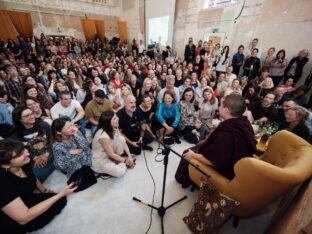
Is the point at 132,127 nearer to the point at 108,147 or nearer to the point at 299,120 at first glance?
the point at 108,147

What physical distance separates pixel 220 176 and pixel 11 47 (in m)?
10.5

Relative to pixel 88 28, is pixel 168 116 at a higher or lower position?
lower

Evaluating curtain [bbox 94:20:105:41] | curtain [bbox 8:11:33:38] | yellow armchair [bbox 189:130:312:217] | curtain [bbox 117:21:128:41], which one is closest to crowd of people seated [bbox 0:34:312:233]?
yellow armchair [bbox 189:130:312:217]

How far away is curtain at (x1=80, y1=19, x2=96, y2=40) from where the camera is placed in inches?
428

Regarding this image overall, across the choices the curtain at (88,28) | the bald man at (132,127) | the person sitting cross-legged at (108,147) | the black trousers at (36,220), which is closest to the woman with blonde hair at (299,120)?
the bald man at (132,127)

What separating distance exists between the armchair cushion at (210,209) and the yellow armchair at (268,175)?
0.13 metres

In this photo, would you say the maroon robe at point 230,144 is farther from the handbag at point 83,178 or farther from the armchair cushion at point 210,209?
the handbag at point 83,178

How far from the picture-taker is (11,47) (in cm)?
730

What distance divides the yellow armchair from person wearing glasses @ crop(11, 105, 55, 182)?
2.10 metres

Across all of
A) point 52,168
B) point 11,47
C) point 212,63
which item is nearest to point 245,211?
point 52,168

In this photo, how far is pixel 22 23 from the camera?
874 cm

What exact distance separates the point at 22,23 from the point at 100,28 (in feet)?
15.6

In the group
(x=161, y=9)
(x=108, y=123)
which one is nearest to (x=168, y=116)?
(x=108, y=123)

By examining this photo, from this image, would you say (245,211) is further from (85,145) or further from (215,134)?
(85,145)
